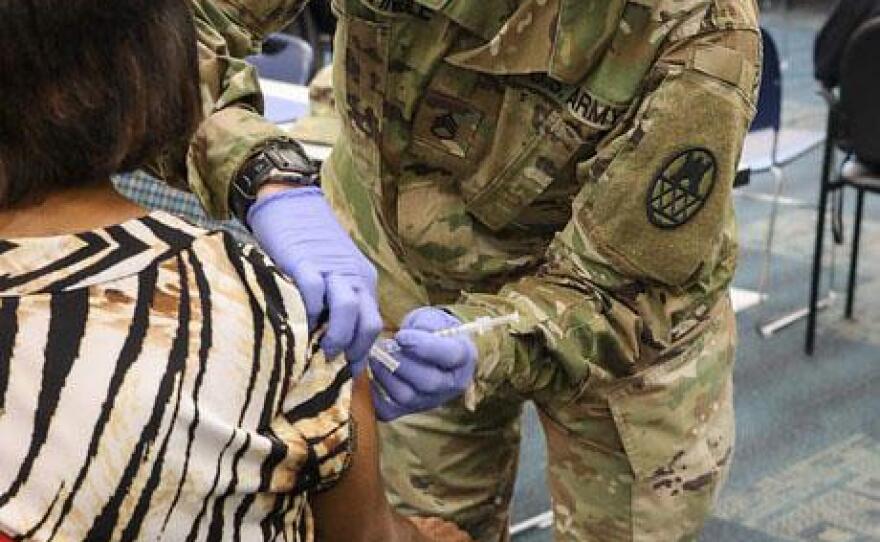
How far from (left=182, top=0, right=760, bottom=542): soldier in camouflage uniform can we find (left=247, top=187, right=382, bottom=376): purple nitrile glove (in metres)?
0.12

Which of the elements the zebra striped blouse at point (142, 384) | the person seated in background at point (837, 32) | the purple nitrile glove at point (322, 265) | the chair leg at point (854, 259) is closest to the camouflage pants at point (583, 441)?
the purple nitrile glove at point (322, 265)

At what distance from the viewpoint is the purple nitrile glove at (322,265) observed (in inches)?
44.7

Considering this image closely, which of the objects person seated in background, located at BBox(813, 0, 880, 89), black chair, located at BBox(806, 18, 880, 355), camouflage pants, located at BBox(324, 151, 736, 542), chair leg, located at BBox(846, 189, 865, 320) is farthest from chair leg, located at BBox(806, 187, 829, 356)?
camouflage pants, located at BBox(324, 151, 736, 542)

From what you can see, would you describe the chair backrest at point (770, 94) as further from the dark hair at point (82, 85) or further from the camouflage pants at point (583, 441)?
the dark hair at point (82, 85)

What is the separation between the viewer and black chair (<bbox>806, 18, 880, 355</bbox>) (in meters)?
3.38

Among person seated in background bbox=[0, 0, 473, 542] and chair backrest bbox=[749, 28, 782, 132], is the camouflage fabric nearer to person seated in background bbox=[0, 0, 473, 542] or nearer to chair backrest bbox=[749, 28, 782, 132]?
person seated in background bbox=[0, 0, 473, 542]

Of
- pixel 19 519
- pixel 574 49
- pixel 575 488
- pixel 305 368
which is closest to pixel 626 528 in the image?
pixel 575 488

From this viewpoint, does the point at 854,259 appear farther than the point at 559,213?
Yes

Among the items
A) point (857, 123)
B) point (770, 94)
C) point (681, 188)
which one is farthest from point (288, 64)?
point (681, 188)

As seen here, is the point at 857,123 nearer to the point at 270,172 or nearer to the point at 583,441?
the point at 583,441

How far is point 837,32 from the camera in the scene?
13.4 feet

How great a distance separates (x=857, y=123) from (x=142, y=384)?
2.89m

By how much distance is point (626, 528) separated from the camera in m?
1.65

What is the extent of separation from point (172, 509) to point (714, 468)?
0.89 m
